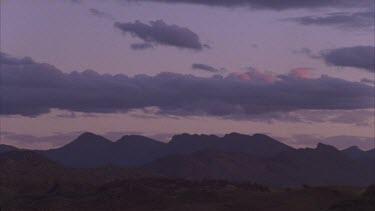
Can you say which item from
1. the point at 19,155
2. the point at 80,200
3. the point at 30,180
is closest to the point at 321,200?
the point at 80,200

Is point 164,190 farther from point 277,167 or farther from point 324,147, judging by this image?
point 324,147

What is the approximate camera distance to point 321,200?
66.2 m

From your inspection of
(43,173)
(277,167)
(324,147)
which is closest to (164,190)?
(43,173)

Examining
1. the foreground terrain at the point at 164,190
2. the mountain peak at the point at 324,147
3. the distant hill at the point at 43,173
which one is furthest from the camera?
the mountain peak at the point at 324,147

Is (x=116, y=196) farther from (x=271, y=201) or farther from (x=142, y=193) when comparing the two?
(x=271, y=201)

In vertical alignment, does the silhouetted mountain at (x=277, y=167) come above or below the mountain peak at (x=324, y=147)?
below

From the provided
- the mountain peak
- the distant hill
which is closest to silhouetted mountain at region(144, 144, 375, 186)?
the mountain peak

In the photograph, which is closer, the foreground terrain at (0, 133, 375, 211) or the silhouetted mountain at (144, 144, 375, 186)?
the foreground terrain at (0, 133, 375, 211)

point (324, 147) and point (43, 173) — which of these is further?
point (324, 147)

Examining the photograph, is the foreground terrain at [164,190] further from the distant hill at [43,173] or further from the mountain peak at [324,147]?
the mountain peak at [324,147]

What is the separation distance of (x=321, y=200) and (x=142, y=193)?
20604 mm

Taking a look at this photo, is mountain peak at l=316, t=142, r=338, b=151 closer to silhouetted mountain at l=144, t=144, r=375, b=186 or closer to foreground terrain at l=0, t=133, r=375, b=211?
silhouetted mountain at l=144, t=144, r=375, b=186

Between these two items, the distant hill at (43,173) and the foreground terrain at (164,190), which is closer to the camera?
the foreground terrain at (164,190)

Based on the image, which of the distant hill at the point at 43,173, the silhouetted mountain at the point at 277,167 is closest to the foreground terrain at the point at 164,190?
the distant hill at the point at 43,173
